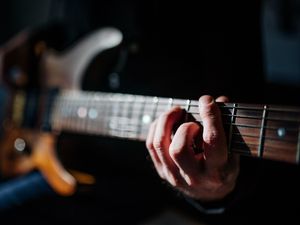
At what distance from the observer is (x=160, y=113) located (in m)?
0.58

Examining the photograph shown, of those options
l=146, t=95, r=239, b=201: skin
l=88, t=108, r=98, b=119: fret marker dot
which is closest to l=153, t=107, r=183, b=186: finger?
l=146, t=95, r=239, b=201: skin

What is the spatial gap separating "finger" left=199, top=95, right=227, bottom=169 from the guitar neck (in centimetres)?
1

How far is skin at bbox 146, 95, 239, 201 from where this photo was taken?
0.47 meters

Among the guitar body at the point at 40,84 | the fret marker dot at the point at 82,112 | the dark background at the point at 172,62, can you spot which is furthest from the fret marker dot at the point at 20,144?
the fret marker dot at the point at 82,112

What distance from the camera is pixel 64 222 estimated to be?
1.15 m

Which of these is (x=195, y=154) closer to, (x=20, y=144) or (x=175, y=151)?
(x=175, y=151)

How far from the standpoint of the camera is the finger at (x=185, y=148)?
497mm

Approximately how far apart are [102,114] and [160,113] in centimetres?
21

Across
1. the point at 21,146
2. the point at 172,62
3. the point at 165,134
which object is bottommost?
the point at 21,146

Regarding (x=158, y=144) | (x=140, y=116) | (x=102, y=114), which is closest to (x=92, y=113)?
(x=102, y=114)

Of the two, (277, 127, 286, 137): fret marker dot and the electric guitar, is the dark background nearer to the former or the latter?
the electric guitar

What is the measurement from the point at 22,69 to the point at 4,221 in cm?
44

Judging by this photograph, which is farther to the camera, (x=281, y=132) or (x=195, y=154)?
(x=195, y=154)

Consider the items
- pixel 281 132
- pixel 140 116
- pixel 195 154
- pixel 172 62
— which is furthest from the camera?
pixel 172 62
